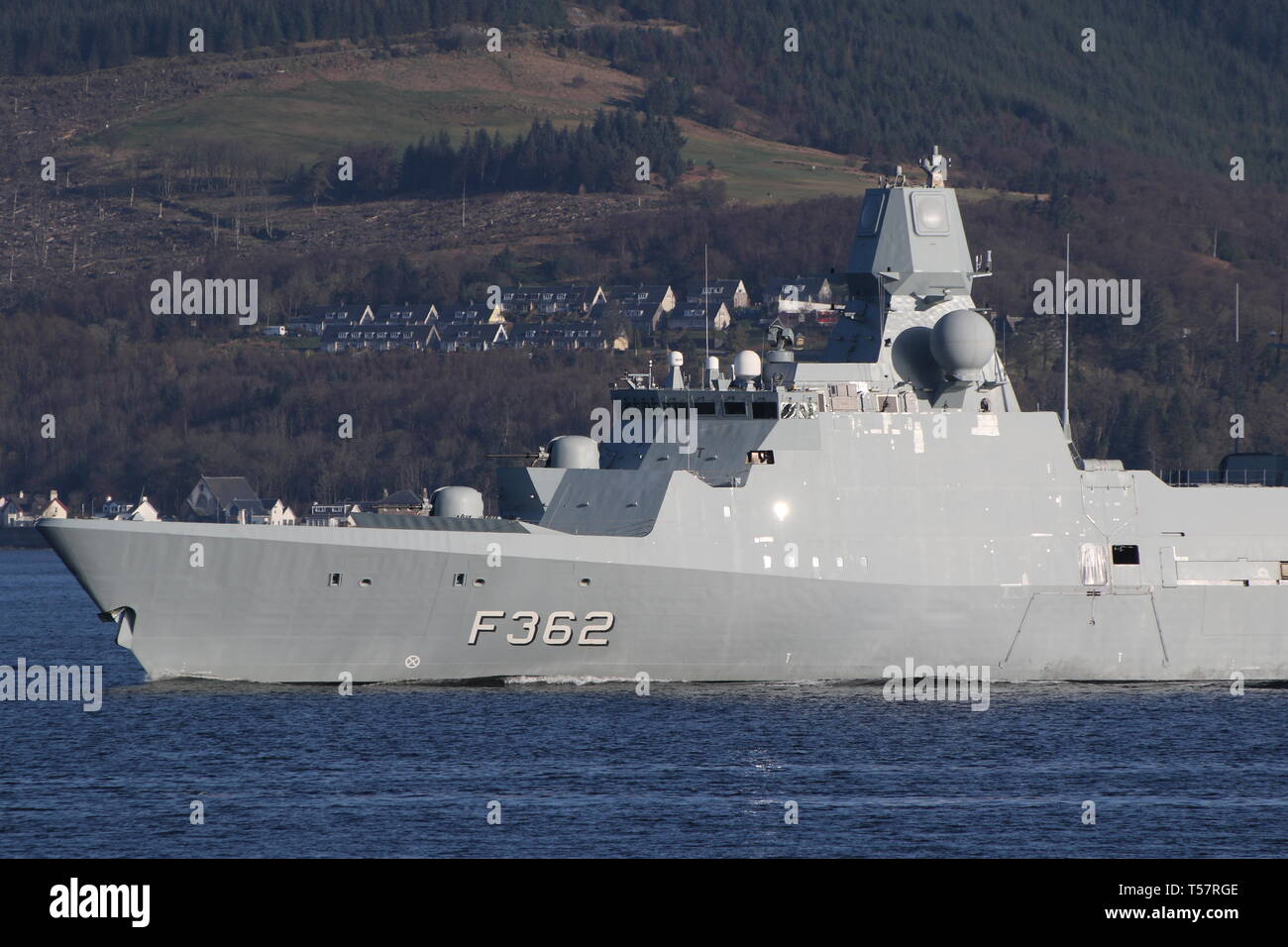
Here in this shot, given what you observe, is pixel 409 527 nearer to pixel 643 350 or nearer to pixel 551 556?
pixel 551 556

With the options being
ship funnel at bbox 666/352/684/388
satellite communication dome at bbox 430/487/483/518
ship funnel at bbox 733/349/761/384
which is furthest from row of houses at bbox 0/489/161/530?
ship funnel at bbox 733/349/761/384

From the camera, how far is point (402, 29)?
546 ft

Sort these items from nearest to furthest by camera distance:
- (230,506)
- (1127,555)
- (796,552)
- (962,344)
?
1. (796,552)
2. (962,344)
3. (1127,555)
4. (230,506)

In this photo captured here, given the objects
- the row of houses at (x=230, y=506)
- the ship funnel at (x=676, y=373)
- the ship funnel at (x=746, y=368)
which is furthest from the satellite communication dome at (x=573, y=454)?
the row of houses at (x=230, y=506)

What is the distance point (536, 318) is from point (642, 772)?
303 ft

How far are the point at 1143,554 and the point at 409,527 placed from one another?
1131cm

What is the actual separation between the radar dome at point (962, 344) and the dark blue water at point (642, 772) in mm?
4987

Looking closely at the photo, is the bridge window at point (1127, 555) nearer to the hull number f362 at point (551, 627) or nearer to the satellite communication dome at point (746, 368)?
the satellite communication dome at point (746, 368)

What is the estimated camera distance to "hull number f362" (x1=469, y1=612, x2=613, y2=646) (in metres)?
27.6

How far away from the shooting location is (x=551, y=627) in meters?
27.8

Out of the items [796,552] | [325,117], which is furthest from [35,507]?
[796,552]

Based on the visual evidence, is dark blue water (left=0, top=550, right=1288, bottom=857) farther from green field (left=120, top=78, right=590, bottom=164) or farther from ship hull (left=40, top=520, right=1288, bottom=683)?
green field (left=120, top=78, right=590, bottom=164)

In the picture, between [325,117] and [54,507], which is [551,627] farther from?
[325,117]
